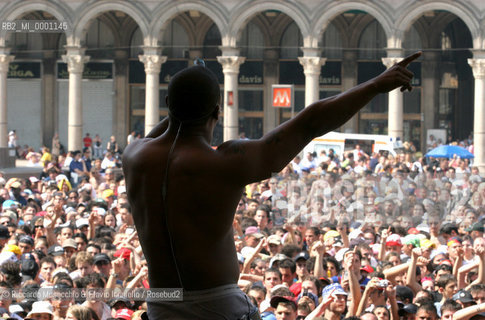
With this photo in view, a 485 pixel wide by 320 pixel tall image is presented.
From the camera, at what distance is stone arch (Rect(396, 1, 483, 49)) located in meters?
34.5

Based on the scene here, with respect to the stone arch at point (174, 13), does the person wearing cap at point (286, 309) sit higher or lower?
lower

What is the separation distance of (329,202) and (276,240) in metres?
1.80

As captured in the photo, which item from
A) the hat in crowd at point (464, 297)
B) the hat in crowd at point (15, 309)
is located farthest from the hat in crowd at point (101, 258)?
the hat in crowd at point (464, 297)

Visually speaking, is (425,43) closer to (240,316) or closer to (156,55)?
(156,55)

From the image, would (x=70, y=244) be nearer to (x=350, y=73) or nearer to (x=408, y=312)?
(x=408, y=312)

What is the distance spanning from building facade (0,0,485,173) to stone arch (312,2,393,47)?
0.96m

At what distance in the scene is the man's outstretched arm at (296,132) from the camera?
11.4ft

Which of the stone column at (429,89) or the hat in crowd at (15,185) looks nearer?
the hat in crowd at (15,185)

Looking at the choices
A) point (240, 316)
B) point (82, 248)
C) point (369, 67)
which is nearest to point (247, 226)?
→ point (82, 248)

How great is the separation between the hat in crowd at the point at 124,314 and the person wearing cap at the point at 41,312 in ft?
2.02

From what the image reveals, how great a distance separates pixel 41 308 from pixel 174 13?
2923 centimetres

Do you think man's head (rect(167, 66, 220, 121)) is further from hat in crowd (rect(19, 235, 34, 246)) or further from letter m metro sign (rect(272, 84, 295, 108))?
letter m metro sign (rect(272, 84, 295, 108))

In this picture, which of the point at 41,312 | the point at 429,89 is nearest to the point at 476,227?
the point at 41,312

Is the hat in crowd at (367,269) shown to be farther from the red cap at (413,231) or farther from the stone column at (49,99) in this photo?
the stone column at (49,99)
